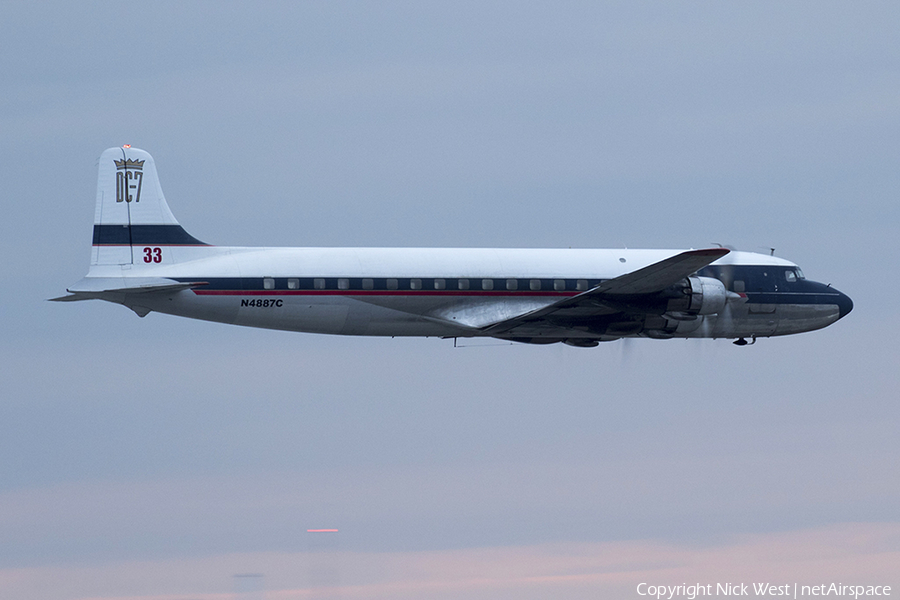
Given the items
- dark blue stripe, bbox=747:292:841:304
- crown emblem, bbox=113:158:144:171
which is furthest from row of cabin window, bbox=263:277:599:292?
dark blue stripe, bbox=747:292:841:304

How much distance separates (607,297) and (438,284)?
6282 millimetres

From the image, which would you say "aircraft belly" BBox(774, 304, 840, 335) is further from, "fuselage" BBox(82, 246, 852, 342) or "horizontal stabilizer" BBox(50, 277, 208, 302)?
"horizontal stabilizer" BBox(50, 277, 208, 302)

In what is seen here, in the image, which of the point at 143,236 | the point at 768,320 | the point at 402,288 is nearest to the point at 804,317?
the point at 768,320

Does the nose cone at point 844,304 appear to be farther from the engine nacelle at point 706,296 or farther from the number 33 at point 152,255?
the number 33 at point 152,255

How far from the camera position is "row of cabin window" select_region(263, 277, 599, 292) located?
49.6 metres

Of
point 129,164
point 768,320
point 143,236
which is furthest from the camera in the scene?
point 768,320

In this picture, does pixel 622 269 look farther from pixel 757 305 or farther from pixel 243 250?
pixel 243 250

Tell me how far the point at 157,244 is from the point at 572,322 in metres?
15.8

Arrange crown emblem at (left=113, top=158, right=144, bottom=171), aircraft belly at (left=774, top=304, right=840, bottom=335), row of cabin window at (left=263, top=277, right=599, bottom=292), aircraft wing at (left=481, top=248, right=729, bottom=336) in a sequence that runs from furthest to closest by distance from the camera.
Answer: aircraft belly at (left=774, top=304, right=840, bottom=335) < crown emblem at (left=113, top=158, right=144, bottom=171) < row of cabin window at (left=263, top=277, right=599, bottom=292) < aircraft wing at (left=481, top=248, right=729, bottom=336)

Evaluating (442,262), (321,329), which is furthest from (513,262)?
(321,329)

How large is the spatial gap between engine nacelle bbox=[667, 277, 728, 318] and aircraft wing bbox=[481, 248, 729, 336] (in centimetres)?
110

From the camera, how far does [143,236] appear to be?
50406 millimetres

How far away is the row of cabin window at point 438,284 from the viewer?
4958cm

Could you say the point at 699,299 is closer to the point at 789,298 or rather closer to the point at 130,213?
the point at 789,298
